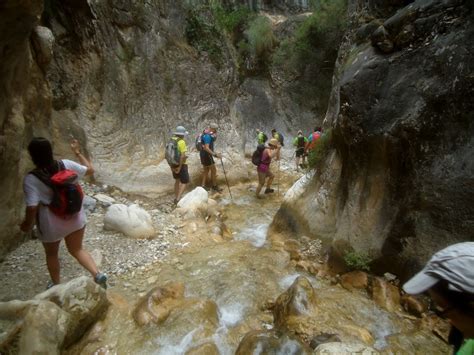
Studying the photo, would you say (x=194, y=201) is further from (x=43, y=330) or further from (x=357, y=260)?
(x=43, y=330)

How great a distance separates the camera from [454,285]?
129 centimetres

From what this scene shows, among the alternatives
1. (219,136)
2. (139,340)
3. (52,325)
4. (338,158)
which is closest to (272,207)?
(338,158)

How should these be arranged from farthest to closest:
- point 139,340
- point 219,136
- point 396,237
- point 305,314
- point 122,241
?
point 219,136 → point 122,241 → point 396,237 → point 305,314 → point 139,340

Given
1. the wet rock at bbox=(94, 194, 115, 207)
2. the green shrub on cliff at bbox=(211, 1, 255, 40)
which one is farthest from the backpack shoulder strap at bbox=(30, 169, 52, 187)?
the green shrub on cliff at bbox=(211, 1, 255, 40)

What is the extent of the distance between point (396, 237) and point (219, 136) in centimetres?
934

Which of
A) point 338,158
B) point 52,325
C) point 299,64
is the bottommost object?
point 52,325

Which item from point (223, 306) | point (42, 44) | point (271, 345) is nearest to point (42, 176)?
point (223, 306)

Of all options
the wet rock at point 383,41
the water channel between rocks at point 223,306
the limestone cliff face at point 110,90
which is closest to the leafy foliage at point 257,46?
the limestone cliff face at point 110,90

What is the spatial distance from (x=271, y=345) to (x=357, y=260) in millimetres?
2248

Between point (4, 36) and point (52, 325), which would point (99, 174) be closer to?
point (4, 36)

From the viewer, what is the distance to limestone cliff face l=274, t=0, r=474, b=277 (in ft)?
13.6

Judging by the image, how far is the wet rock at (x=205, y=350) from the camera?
12.2 feet

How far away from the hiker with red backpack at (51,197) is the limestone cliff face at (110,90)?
163 cm

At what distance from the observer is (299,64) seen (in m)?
16.7
